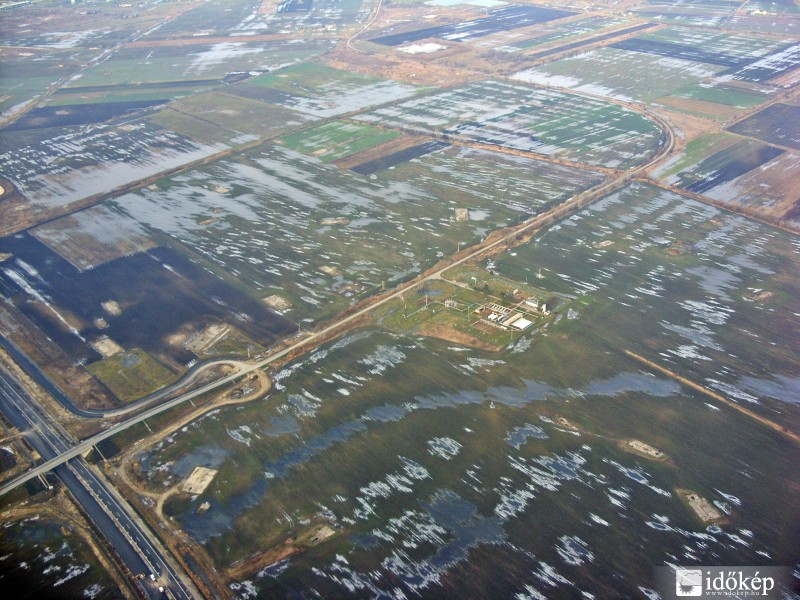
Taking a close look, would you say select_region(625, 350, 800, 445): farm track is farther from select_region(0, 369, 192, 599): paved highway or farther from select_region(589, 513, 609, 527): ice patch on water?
select_region(0, 369, 192, 599): paved highway

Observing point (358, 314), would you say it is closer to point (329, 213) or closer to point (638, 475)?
point (329, 213)

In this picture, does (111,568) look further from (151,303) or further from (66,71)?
(66,71)

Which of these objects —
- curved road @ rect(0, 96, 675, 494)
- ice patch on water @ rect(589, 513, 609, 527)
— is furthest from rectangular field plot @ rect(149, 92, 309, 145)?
ice patch on water @ rect(589, 513, 609, 527)

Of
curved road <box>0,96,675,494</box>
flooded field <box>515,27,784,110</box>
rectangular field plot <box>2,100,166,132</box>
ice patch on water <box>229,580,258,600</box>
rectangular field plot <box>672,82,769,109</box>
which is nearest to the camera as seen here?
ice patch on water <box>229,580,258,600</box>

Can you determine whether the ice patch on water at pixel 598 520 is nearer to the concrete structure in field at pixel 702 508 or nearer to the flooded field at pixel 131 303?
the concrete structure in field at pixel 702 508

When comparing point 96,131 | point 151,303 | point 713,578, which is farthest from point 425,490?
point 96,131

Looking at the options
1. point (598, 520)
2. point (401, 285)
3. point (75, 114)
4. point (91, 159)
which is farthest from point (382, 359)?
point (75, 114)

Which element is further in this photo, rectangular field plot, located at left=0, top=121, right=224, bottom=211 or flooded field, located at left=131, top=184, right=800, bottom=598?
rectangular field plot, located at left=0, top=121, right=224, bottom=211

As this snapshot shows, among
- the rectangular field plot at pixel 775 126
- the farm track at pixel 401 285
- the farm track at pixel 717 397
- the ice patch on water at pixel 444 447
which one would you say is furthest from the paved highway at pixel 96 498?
the rectangular field plot at pixel 775 126
